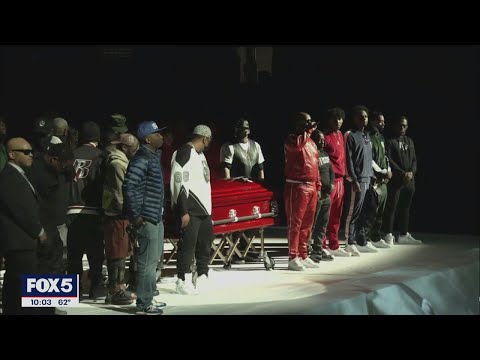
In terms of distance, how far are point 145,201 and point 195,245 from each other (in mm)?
1278

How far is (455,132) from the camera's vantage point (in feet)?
41.8

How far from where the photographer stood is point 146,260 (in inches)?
315

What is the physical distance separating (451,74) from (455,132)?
69cm

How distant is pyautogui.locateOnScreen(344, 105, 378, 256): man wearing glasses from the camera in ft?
37.1

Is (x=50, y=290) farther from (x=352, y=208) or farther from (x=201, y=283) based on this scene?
(x=352, y=208)

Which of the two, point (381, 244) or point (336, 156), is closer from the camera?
point (336, 156)

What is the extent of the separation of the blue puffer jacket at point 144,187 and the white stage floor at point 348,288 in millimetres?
775

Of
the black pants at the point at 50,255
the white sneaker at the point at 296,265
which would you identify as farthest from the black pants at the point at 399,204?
the black pants at the point at 50,255

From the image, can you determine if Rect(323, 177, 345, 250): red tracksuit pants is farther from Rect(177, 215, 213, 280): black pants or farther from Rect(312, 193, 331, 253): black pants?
Rect(177, 215, 213, 280): black pants

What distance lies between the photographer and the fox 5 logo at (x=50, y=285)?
7.68m

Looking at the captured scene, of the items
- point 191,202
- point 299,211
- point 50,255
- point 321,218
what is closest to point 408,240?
point 321,218

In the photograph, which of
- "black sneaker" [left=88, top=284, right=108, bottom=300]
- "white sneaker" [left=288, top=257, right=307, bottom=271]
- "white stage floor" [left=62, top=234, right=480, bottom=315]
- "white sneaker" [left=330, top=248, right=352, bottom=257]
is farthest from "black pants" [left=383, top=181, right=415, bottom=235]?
"black sneaker" [left=88, top=284, right=108, bottom=300]

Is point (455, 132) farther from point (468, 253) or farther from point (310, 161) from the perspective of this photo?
point (310, 161)

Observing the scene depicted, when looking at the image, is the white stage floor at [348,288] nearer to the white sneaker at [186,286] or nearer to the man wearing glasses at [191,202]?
the white sneaker at [186,286]
